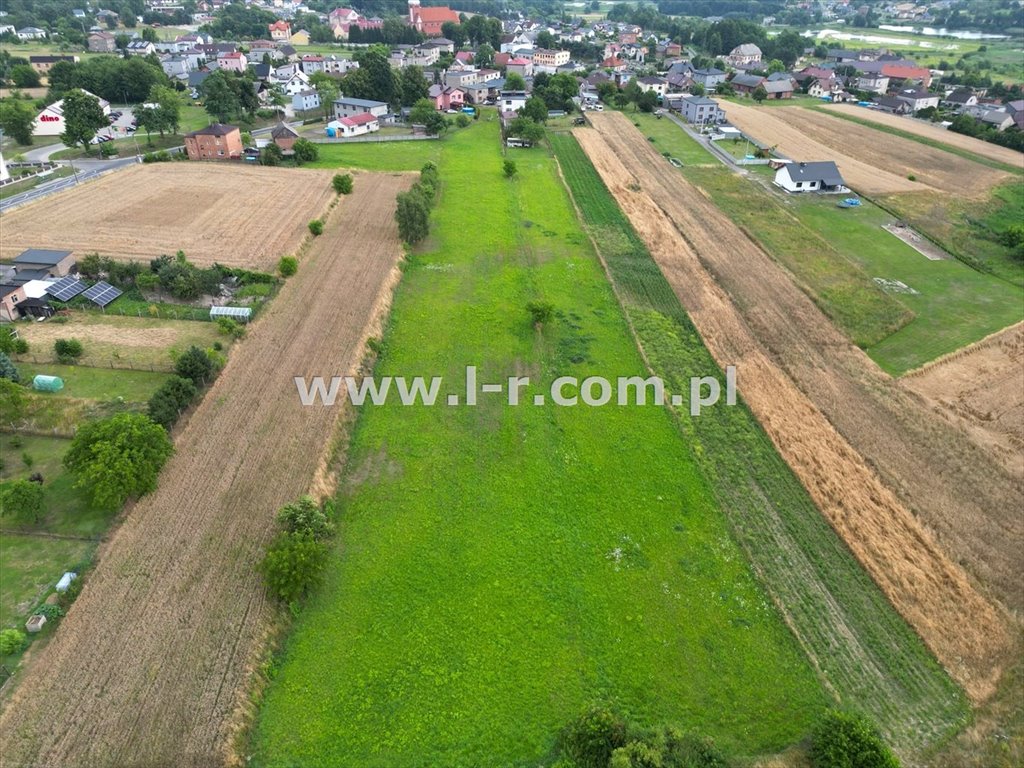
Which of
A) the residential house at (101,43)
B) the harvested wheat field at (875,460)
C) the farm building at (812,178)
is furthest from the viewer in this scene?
the residential house at (101,43)

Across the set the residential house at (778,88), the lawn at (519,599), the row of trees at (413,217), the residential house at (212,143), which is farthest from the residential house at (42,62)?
the residential house at (778,88)

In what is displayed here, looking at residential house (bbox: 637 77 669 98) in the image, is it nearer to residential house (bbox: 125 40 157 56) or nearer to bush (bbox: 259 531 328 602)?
residential house (bbox: 125 40 157 56)

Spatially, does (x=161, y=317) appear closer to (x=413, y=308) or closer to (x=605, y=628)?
(x=413, y=308)

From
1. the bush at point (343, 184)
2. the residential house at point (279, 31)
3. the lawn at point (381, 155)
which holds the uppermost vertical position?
the residential house at point (279, 31)

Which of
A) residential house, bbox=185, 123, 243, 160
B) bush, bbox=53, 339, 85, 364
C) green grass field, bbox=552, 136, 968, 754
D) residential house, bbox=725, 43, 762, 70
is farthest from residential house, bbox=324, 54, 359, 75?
green grass field, bbox=552, 136, 968, 754

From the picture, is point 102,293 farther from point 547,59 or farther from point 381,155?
point 547,59

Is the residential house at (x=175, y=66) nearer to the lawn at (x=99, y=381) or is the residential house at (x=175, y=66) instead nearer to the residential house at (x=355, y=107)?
the residential house at (x=355, y=107)

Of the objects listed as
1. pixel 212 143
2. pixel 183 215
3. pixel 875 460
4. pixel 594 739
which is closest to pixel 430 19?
pixel 212 143
